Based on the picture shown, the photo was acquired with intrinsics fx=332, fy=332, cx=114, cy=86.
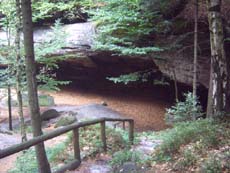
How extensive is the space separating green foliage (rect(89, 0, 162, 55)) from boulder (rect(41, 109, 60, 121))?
14.1ft

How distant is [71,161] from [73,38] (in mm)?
11164

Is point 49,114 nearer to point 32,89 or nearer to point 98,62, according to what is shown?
point 98,62

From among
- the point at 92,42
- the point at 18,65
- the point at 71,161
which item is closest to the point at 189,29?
the point at 92,42

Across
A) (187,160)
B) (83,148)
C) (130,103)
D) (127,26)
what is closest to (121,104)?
(130,103)

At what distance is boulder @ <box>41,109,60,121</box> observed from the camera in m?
15.7

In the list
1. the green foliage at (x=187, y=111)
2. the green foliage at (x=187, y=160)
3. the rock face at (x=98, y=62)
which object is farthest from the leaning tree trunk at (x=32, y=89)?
the rock face at (x=98, y=62)

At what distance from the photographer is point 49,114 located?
15.9 m

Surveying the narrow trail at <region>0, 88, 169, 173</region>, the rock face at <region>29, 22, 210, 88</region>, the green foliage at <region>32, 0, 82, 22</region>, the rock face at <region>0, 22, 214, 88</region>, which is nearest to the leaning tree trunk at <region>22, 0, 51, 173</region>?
the narrow trail at <region>0, 88, 169, 173</region>

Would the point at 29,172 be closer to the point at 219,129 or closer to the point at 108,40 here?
the point at 219,129

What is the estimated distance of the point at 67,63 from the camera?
20.4 meters

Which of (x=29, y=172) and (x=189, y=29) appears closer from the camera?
(x=29, y=172)

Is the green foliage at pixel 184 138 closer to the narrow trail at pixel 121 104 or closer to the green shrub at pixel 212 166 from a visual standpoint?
the green shrub at pixel 212 166

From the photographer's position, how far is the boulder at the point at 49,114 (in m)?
15.7

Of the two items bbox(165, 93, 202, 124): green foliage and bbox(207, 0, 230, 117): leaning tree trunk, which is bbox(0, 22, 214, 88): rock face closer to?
bbox(165, 93, 202, 124): green foliage
